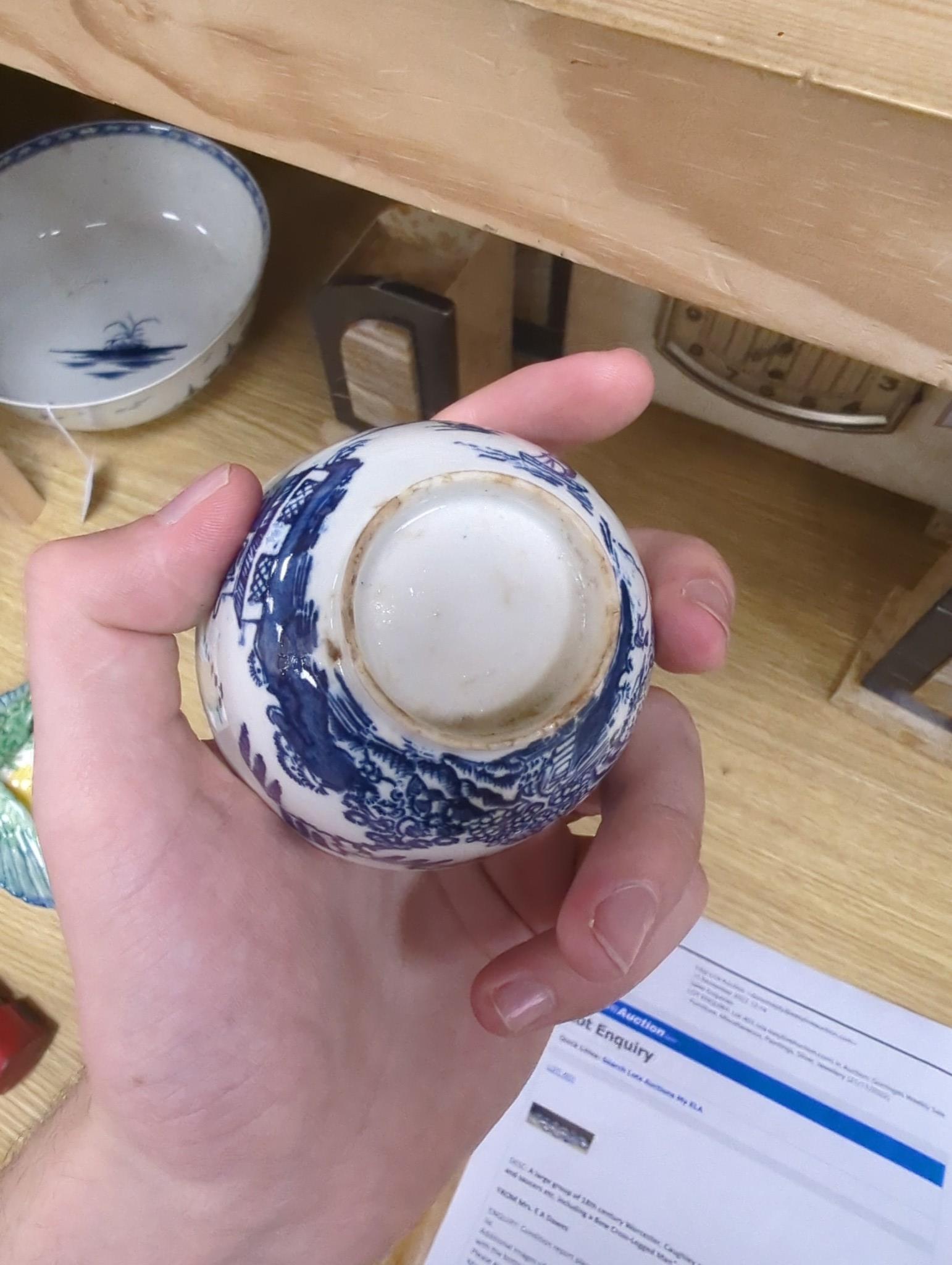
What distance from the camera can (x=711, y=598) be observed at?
0.49 m

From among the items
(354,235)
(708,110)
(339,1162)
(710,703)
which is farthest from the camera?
(354,235)

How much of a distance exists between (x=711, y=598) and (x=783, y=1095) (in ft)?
1.12

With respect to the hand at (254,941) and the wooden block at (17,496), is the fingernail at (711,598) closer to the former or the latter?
the hand at (254,941)

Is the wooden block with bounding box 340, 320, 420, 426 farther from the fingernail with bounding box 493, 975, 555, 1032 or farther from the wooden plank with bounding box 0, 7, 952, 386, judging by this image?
the fingernail with bounding box 493, 975, 555, 1032

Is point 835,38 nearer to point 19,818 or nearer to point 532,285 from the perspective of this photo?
point 532,285

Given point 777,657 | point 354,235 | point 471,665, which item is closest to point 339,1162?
point 471,665

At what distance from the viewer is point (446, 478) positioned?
1.12 feet

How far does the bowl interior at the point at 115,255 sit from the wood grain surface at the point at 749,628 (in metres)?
0.05

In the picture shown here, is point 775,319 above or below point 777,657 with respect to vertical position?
above

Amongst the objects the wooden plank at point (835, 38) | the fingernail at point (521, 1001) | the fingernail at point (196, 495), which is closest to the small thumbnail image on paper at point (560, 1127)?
the fingernail at point (521, 1001)

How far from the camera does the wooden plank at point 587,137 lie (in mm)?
325

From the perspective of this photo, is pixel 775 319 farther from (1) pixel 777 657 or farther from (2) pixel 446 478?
(1) pixel 777 657

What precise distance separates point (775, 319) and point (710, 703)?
38cm

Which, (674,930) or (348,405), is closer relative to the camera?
(674,930)
